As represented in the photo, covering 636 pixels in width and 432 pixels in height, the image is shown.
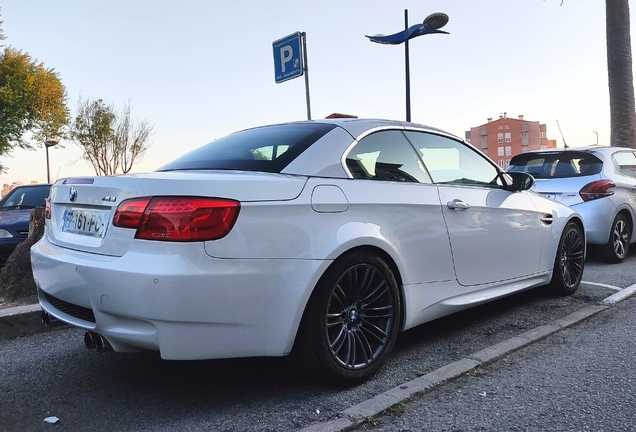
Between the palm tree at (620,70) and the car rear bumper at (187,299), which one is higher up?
the palm tree at (620,70)

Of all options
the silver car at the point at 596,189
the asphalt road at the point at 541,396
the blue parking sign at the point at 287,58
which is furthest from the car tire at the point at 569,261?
the blue parking sign at the point at 287,58

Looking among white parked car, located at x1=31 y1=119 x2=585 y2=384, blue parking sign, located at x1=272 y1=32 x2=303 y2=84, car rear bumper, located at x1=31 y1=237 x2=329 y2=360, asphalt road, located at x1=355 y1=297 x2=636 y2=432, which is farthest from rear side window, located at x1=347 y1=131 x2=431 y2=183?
blue parking sign, located at x1=272 y1=32 x2=303 y2=84

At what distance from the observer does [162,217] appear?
2.49m

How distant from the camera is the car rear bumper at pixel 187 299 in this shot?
7.97 feet

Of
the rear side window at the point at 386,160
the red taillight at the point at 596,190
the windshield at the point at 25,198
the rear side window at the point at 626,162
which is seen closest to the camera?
the rear side window at the point at 386,160

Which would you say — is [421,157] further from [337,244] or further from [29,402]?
[29,402]

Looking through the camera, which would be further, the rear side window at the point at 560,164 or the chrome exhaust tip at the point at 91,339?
the rear side window at the point at 560,164

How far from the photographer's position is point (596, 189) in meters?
6.62

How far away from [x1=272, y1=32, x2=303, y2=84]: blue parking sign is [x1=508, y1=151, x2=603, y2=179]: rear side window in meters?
3.21

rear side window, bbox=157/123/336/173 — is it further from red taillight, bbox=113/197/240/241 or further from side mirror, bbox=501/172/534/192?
side mirror, bbox=501/172/534/192

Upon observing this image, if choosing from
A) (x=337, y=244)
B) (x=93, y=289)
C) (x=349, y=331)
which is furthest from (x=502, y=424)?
(x=93, y=289)

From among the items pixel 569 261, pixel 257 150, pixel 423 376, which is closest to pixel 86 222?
pixel 257 150

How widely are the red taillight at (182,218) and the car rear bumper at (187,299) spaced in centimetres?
6

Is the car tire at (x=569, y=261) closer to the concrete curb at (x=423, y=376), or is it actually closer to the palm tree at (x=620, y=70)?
the concrete curb at (x=423, y=376)
